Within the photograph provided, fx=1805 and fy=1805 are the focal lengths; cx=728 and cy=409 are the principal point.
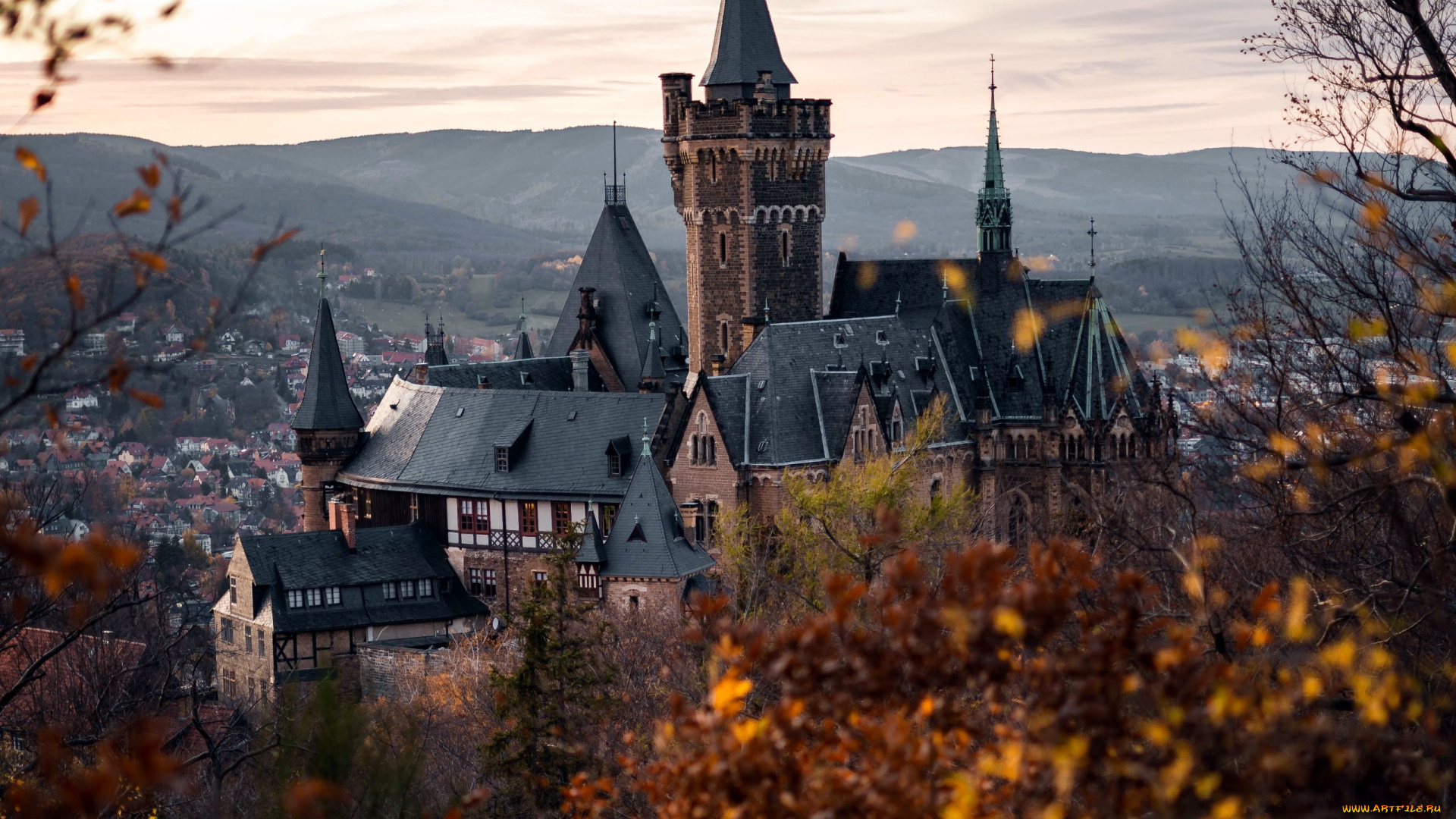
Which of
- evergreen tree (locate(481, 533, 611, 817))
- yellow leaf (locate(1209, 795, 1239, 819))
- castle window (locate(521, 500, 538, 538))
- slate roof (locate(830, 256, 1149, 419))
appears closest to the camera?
yellow leaf (locate(1209, 795, 1239, 819))

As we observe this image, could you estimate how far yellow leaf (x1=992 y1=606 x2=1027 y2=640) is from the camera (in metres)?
12.1

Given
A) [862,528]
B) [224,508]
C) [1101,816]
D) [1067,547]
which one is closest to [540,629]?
[862,528]

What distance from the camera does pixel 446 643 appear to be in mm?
61469

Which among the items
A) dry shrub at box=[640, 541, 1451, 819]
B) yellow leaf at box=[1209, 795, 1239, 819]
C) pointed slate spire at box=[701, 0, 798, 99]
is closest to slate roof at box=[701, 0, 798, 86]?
pointed slate spire at box=[701, 0, 798, 99]

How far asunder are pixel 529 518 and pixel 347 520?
20.9 ft

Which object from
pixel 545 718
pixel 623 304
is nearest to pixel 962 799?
pixel 545 718

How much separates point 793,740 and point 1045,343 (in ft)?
193

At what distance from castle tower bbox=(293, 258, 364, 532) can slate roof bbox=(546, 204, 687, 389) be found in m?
11.3

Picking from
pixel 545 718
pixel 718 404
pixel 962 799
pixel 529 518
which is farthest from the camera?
pixel 529 518

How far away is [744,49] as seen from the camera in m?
68.9

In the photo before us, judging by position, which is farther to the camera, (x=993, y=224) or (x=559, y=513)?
(x=993, y=224)

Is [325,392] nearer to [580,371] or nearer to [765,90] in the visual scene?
[580,371]

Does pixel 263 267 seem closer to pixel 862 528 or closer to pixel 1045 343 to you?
pixel 1045 343

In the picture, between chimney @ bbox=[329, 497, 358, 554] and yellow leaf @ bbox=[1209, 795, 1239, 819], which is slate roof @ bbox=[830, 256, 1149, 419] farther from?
yellow leaf @ bbox=[1209, 795, 1239, 819]
